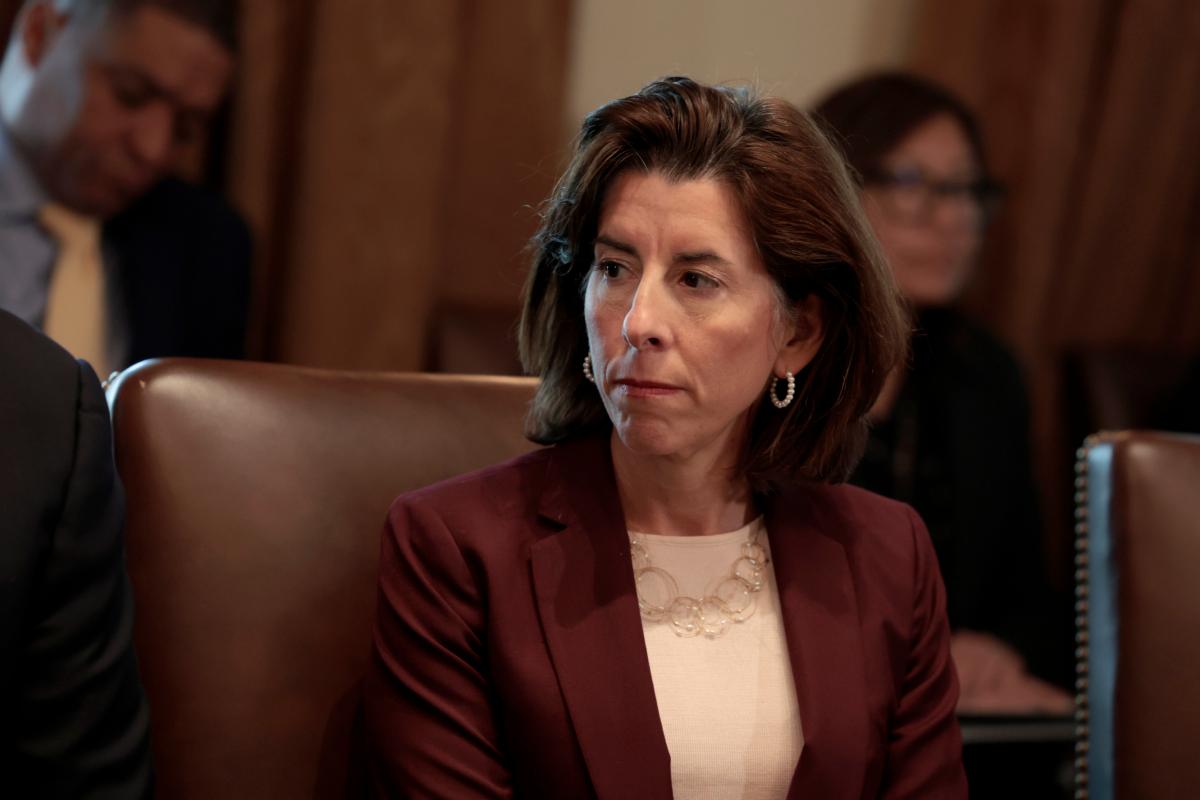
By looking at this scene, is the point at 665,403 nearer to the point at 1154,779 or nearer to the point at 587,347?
the point at 587,347

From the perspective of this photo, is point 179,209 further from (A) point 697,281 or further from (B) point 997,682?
(B) point 997,682

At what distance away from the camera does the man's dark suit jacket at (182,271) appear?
2.38 metres

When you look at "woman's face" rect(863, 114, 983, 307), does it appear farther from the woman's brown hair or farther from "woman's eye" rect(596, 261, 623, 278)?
"woman's eye" rect(596, 261, 623, 278)

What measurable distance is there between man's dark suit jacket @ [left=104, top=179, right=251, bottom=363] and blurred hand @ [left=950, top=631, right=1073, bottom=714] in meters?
1.33

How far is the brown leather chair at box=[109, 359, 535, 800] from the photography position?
4.69 ft

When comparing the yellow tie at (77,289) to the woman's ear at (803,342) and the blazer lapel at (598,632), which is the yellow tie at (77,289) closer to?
the blazer lapel at (598,632)

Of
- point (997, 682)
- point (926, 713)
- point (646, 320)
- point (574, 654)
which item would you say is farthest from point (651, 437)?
point (997, 682)

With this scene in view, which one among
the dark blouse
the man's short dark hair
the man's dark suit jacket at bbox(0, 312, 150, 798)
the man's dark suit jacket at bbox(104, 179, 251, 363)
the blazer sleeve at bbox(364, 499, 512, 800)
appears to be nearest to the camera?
the man's dark suit jacket at bbox(0, 312, 150, 798)

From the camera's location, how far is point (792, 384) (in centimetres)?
152

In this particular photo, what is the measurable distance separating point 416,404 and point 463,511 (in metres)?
0.20

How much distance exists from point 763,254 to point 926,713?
506 mm

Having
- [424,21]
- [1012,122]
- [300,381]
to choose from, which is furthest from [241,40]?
[1012,122]

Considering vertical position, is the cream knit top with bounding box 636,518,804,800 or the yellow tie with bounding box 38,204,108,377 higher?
the yellow tie with bounding box 38,204,108,377

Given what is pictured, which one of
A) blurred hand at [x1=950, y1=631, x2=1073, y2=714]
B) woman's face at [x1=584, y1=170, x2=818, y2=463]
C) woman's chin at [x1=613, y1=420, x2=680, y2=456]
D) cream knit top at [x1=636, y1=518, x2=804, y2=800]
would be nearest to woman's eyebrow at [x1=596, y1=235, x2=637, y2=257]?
woman's face at [x1=584, y1=170, x2=818, y2=463]
